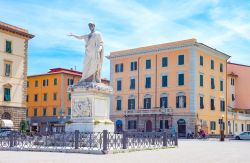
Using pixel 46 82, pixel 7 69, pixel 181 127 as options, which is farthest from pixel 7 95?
pixel 46 82

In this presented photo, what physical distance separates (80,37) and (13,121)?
29.6 m

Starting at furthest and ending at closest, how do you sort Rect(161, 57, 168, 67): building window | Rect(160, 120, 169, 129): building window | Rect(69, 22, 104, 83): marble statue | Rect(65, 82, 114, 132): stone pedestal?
Rect(161, 57, 168, 67): building window
Rect(160, 120, 169, 129): building window
Rect(69, 22, 104, 83): marble statue
Rect(65, 82, 114, 132): stone pedestal

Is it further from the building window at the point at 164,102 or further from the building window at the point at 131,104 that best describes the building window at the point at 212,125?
the building window at the point at 131,104

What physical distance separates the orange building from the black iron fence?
46045 millimetres

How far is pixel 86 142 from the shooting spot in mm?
18156

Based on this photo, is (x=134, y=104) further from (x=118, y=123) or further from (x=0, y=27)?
(x=0, y=27)

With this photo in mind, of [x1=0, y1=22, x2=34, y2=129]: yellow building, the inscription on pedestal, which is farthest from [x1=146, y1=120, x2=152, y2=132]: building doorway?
the inscription on pedestal

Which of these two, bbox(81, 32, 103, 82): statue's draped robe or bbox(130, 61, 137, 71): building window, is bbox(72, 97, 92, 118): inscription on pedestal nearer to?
bbox(81, 32, 103, 82): statue's draped robe

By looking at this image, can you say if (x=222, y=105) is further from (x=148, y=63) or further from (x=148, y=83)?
(x=148, y=63)

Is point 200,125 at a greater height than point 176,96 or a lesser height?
Result: lesser

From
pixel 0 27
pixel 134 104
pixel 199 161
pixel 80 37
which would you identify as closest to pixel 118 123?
pixel 134 104

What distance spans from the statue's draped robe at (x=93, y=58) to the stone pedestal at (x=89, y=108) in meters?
0.76

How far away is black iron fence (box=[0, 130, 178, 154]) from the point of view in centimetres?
1727

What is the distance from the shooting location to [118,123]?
59469mm
